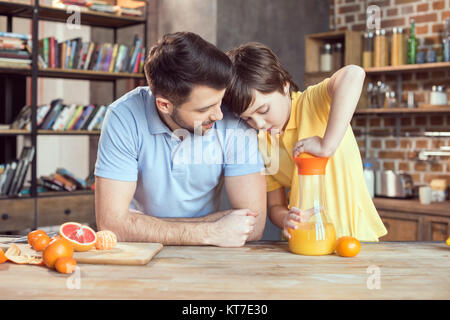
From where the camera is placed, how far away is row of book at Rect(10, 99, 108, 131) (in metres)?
3.57

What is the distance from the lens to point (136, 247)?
1315 mm

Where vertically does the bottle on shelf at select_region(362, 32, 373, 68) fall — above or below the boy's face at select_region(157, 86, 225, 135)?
above

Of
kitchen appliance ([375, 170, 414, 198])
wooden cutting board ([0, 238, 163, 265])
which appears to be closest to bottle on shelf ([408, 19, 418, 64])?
kitchen appliance ([375, 170, 414, 198])

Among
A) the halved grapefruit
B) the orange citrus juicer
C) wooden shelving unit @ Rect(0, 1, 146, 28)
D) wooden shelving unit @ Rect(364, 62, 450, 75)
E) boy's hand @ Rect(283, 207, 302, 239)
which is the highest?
wooden shelving unit @ Rect(0, 1, 146, 28)

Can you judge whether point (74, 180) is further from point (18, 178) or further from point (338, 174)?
point (338, 174)

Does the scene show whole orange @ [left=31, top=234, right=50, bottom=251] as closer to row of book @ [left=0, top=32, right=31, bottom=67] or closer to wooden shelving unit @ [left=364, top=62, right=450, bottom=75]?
row of book @ [left=0, top=32, right=31, bottom=67]

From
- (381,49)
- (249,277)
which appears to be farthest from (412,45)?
(249,277)

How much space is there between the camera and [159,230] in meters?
1.47

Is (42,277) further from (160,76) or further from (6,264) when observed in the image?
(160,76)

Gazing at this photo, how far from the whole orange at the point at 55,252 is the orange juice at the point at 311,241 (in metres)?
0.53

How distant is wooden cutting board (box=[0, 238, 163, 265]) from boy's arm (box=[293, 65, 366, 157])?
46 centimetres

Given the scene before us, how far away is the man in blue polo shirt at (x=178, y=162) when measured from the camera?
142 centimetres
